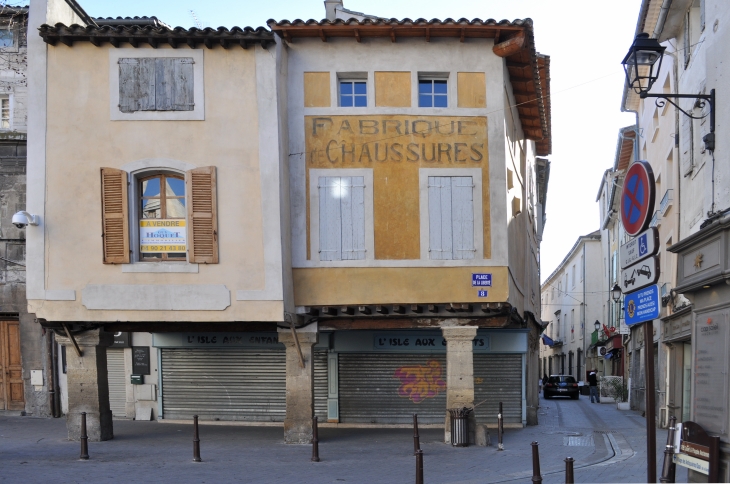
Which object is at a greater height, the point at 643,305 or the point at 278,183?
the point at 278,183

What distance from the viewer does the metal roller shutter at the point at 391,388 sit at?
22.8 metres

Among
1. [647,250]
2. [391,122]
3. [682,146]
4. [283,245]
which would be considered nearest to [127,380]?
[283,245]

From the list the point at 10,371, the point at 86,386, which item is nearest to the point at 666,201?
the point at 86,386

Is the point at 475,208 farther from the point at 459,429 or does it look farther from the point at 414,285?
the point at 459,429

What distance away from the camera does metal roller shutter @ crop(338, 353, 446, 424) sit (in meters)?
22.8

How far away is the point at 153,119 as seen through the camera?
704 inches

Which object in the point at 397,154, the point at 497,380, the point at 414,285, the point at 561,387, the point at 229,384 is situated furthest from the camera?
the point at 561,387

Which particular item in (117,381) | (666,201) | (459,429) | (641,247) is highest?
(666,201)

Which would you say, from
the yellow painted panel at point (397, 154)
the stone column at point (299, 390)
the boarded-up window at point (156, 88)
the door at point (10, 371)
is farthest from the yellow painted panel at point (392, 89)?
the door at point (10, 371)

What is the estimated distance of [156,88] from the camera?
17906 millimetres

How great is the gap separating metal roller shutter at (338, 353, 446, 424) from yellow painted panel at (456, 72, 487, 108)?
7.27 m

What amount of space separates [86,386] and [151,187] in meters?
4.59

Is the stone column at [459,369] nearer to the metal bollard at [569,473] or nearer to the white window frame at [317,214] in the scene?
the white window frame at [317,214]

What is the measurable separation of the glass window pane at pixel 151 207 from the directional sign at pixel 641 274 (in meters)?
11.9
